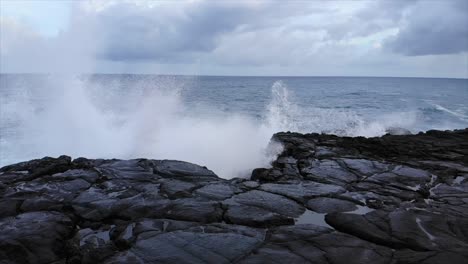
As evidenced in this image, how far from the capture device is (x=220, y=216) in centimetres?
691

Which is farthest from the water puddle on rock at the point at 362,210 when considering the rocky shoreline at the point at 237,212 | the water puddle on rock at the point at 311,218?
the water puddle on rock at the point at 311,218

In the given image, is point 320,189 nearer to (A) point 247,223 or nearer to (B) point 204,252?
(A) point 247,223

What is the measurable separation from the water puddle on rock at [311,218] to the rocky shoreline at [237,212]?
0.08ft

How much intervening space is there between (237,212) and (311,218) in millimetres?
1638

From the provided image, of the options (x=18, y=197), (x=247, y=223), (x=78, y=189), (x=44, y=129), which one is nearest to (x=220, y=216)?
(x=247, y=223)

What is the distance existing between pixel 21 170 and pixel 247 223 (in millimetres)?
7855

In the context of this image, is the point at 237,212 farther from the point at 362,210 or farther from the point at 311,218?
the point at 362,210

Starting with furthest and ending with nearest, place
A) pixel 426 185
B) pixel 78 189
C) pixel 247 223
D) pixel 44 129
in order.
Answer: pixel 44 129 < pixel 426 185 < pixel 78 189 < pixel 247 223

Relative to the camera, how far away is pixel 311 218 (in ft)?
23.0

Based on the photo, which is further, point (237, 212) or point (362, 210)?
point (362, 210)

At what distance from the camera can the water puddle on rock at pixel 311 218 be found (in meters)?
6.76

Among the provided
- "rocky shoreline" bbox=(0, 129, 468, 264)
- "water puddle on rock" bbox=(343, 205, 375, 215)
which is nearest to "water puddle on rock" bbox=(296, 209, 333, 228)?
"rocky shoreline" bbox=(0, 129, 468, 264)

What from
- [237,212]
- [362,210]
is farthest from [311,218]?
[237,212]

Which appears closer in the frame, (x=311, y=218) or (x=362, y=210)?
(x=311, y=218)
